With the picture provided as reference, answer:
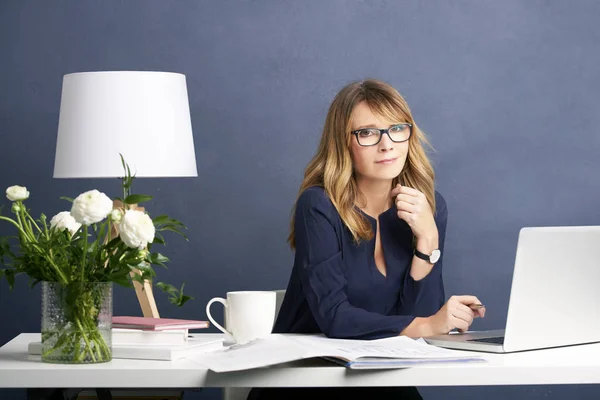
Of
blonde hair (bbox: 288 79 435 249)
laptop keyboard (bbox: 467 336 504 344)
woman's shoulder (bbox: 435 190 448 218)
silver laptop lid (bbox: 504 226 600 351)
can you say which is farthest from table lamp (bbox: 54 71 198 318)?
silver laptop lid (bbox: 504 226 600 351)

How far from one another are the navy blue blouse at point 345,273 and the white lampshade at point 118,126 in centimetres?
67

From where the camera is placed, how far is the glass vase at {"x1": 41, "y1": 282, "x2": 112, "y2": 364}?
1.46 m

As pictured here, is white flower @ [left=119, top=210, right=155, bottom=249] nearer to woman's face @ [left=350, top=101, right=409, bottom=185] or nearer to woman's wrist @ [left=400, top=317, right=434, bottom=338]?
woman's wrist @ [left=400, top=317, right=434, bottom=338]

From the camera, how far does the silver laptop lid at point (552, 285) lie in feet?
4.79

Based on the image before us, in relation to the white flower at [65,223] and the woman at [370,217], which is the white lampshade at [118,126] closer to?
the woman at [370,217]

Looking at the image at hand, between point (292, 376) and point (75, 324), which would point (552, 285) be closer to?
point (292, 376)

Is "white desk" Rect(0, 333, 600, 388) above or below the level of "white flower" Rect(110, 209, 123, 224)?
below

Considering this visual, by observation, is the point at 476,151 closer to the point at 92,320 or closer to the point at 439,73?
the point at 439,73

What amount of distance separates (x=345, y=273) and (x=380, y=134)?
338 mm

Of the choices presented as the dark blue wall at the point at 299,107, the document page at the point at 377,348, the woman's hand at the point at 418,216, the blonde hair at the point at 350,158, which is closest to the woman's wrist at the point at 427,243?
the woman's hand at the point at 418,216

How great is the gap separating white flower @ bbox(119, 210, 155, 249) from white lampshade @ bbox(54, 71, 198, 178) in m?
1.08

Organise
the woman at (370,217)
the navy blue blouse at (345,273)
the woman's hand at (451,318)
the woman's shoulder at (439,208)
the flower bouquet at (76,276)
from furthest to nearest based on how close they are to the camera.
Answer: the woman's shoulder at (439,208) → the woman at (370,217) → the navy blue blouse at (345,273) → the woman's hand at (451,318) → the flower bouquet at (76,276)

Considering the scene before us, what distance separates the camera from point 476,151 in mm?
3234

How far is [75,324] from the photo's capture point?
4.83ft
